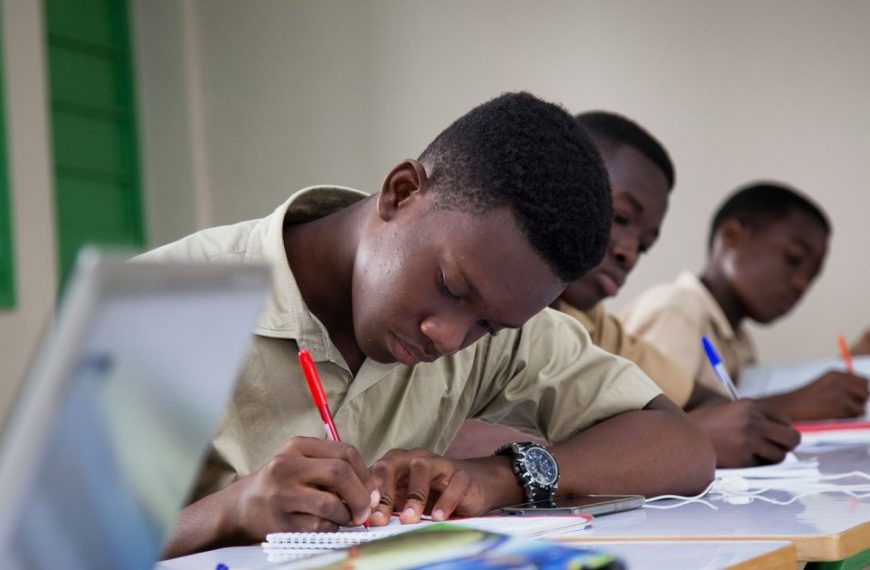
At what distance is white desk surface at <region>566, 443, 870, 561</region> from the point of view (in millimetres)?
1011

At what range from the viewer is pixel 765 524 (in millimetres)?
1105

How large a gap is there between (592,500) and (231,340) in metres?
0.81

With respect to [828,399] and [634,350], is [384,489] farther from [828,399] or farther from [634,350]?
[828,399]

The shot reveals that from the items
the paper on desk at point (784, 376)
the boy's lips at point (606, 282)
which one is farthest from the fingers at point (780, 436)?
the paper on desk at point (784, 376)

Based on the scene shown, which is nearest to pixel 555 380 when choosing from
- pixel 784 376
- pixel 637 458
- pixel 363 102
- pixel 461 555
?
pixel 637 458

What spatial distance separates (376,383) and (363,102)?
11.4ft

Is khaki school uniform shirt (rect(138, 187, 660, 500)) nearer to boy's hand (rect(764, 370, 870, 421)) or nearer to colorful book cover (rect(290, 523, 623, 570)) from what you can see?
colorful book cover (rect(290, 523, 623, 570))

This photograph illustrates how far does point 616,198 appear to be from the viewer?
2.28m

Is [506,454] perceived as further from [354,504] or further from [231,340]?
[231,340]

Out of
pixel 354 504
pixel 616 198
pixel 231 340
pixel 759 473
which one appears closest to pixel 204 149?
pixel 616 198

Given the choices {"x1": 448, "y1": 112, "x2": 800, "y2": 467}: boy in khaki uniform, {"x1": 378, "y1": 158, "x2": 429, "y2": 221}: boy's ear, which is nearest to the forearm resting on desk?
{"x1": 378, "y1": 158, "x2": 429, "y2": 221}: boy's ear

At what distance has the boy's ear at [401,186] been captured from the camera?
132 cm

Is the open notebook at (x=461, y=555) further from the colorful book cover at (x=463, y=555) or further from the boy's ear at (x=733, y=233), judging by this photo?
the boy's ear at (x=733, y=233)

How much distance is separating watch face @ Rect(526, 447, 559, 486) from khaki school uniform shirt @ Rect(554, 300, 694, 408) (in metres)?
0.95
